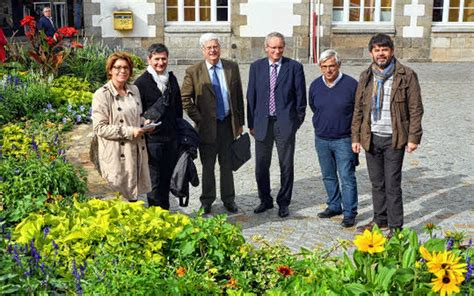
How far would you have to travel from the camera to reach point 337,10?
60.6 ft

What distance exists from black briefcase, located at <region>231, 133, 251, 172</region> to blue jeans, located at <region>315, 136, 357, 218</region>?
70cm

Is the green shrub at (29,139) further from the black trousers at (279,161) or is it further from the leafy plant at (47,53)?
the leafy plant at (47,53)

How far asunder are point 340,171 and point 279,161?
614mm

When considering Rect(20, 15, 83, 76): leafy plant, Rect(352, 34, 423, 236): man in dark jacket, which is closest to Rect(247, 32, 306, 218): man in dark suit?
Rect(352, 34, 423, 236): man in dark jacket

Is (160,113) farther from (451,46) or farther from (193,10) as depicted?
(451,46)

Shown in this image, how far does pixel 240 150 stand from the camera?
6.91 metres

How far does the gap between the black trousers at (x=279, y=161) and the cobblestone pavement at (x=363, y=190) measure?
193 millimetres

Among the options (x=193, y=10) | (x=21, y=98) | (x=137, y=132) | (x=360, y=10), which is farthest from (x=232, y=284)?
(x=360, y=10)

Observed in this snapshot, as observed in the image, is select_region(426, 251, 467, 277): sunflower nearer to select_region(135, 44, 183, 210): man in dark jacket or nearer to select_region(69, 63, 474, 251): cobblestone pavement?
select_region(69, 63, 474, 251): cobblestone pavement

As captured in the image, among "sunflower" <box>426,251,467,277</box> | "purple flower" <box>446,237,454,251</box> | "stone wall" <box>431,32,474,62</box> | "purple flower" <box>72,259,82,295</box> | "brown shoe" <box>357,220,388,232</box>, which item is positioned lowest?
"brown shoe" <box>357,220,388,232</box>

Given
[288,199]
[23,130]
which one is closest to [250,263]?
[288,199]

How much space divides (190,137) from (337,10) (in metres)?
13.2

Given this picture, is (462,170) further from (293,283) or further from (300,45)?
(300,45)

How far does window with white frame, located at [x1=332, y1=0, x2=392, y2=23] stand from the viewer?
18453 mm
